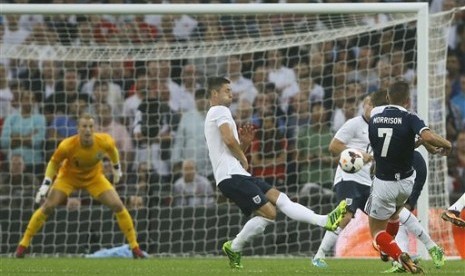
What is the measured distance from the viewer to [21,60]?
704 inches

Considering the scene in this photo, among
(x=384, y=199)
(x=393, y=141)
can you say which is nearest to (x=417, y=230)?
(x=384, y=199)

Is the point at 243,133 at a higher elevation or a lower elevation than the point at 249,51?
lower

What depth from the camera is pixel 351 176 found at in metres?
13.1

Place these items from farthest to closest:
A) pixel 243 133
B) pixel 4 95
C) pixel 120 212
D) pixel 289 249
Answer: pixel 4 95 → pixel 289 249 → pixel 120 212 → pixel 243 133

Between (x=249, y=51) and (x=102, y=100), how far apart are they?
94.6 inches

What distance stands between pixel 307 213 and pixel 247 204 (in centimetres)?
61

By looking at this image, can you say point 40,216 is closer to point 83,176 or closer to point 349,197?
point 83,176

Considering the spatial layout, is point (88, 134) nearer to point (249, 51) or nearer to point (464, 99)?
point (249, 51)

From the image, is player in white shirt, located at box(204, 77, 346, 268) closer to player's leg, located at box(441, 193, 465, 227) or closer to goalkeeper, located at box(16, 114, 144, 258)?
player's leg, located at box(441, 193, 465, 227)

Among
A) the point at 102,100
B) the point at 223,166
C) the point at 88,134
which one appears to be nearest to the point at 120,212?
the point at 88,134

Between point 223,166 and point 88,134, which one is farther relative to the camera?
Answer: point 88,134

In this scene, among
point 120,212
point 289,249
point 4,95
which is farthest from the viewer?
point 4,95

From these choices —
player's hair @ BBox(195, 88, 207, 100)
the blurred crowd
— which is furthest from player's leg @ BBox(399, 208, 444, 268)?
player's hair @ BBox(195, 88, 207, 100)

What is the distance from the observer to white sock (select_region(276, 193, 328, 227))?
1181cm
